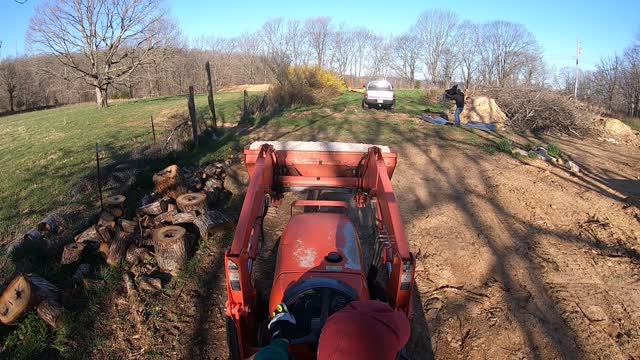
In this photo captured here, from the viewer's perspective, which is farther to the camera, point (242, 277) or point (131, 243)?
point (131, 243)

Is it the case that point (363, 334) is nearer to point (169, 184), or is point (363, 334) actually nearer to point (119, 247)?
point (119, 247)

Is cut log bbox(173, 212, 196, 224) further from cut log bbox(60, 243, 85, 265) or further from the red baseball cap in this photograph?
the red baseball cap

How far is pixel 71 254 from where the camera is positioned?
5270mm

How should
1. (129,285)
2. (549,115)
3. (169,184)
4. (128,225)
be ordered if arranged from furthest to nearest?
(549,115)
(169,184)
(128,225)
(129,285)

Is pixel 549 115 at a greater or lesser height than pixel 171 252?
greater

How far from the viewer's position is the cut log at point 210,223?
19.7ft

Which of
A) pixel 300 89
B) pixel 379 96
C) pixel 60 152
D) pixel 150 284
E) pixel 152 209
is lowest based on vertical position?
pixel 150 284

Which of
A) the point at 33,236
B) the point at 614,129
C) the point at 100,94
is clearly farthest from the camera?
the point at 100,94

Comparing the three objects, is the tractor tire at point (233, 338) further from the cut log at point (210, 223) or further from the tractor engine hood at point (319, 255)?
the cut log at point (210, 223)

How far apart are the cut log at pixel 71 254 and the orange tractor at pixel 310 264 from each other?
2.43m

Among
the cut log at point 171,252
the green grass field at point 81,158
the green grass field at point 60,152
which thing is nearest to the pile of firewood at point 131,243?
the cut log at point 171,252

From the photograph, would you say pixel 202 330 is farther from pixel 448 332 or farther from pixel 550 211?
pixel 550 211

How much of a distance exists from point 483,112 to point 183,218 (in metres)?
14.3

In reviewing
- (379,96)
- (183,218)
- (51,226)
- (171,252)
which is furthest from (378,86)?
(171,252)
